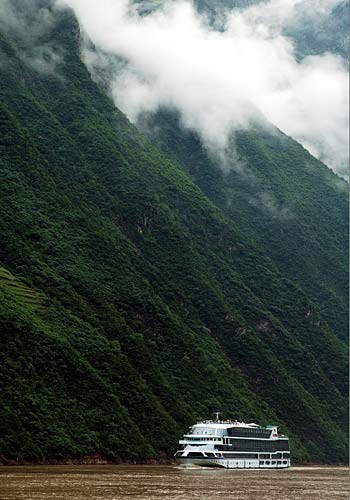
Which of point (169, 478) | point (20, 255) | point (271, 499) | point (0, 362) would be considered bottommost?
point (271, 499)

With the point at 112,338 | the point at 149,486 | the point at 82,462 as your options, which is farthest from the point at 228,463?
the point at 149,486

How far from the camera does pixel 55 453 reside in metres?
118

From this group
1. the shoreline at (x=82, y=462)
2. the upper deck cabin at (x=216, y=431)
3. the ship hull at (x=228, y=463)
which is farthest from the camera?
the upper deck cabin at (x=216, y=431)

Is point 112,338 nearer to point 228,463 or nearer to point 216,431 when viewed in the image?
point 216,431

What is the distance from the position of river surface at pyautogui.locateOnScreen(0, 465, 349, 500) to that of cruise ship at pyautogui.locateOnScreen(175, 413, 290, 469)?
16765 mm

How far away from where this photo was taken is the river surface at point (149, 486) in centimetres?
7388

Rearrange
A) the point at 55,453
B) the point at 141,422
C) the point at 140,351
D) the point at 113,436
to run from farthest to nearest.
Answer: the point at 140,351 → the point at 141,422 → the point at 113,436 → the point at 55,453

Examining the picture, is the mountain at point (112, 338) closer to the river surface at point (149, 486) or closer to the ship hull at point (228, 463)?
the ship hull at point (228, 463)

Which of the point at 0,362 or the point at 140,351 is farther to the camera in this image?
the point at 140,351

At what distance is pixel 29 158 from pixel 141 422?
66.2 meters

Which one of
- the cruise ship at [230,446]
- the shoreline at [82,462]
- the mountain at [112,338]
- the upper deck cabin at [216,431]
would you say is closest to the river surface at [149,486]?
the shoreline at [82,462]

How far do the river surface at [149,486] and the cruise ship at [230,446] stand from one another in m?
16.8

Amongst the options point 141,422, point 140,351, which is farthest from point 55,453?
point 140,351

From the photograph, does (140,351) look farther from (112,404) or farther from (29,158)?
(29,158)
